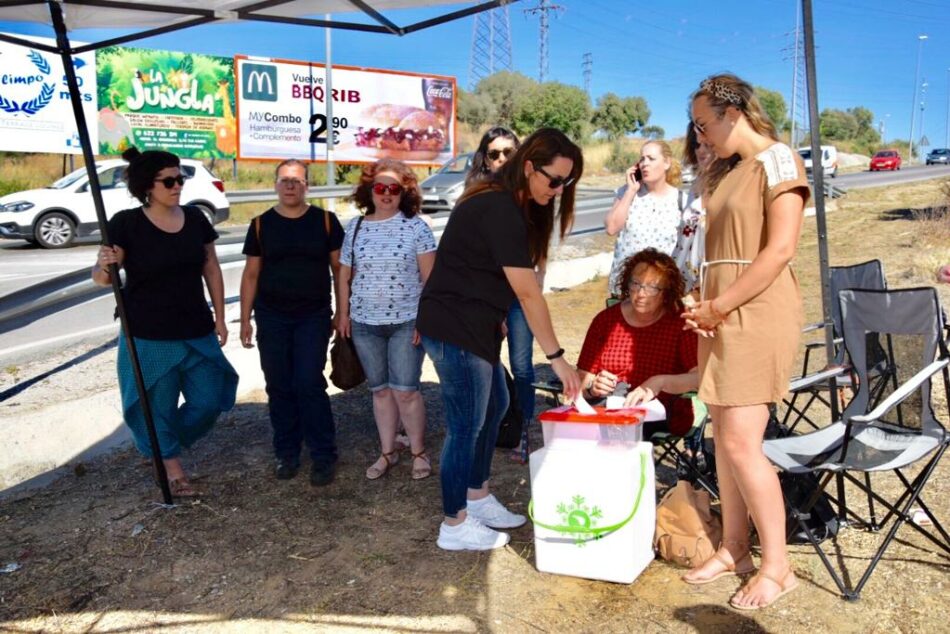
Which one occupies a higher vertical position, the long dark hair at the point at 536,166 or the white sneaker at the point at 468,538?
the long dark hair at the point at 536,166

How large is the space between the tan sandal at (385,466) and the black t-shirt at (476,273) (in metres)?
1.31

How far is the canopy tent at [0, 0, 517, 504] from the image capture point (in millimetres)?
3705

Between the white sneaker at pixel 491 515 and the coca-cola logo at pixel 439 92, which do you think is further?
the coca-cola logo at pixel 439 92

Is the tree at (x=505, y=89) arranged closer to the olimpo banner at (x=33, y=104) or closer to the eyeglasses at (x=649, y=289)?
the olimpo banner at (x=33, y=104)

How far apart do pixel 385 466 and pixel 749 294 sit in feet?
7.51

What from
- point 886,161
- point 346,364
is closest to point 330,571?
point 346,364

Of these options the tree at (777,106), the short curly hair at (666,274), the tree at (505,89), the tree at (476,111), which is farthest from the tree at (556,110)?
the short curly hair at (666,274)

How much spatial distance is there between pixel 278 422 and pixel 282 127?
68.2 ft

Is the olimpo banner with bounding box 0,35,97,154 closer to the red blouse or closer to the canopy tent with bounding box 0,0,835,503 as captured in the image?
the canopy tent with bounding box 0,0,835,503

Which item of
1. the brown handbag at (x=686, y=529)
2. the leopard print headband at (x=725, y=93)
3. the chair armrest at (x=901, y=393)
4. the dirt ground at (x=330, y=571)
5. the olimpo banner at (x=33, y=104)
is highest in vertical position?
the olimpo banner at (x=33, y=104)

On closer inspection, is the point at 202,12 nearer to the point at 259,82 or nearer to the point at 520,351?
the point at 520,351

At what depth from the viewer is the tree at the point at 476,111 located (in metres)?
56.5

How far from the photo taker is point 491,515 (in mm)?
3711

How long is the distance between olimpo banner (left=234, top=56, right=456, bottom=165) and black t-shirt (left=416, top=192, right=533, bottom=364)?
63.7 feet
